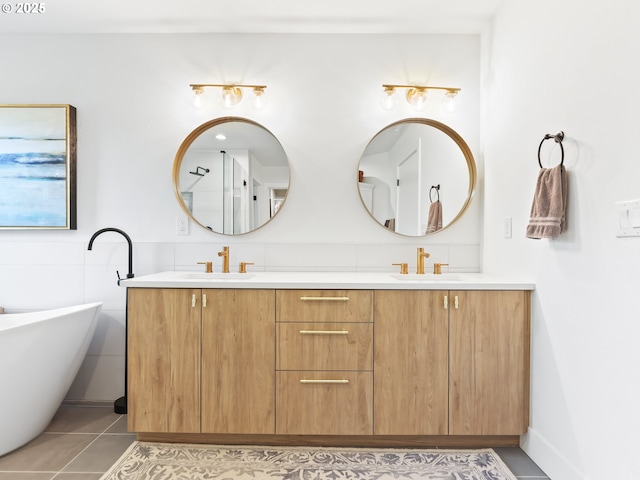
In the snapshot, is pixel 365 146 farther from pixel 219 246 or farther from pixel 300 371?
pixel 300 371

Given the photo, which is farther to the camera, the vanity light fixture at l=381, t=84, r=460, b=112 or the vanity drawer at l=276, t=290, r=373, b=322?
the vanity light fixture at l=381, t=84, r=460, b=112

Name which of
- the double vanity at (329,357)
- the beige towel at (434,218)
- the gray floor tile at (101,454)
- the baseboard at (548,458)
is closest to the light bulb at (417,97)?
the beige towel at (434,218)

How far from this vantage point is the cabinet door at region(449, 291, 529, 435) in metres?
1.83

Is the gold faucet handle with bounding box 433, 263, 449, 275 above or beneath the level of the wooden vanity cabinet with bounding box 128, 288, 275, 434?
above

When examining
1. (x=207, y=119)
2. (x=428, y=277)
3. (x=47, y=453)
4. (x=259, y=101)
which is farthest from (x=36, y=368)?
(x=428, y=277)

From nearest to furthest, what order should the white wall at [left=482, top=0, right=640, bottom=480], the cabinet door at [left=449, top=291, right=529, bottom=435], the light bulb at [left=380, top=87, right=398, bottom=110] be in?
the white wall at [left=482, top=0, right=640, bottom=480] → the cabinet door at [left=449, top=291, right=529, bottom=435] → the light bulb at [left=380, top=87, right=398, bottom=110]

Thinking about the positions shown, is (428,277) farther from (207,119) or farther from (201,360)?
(207,119)

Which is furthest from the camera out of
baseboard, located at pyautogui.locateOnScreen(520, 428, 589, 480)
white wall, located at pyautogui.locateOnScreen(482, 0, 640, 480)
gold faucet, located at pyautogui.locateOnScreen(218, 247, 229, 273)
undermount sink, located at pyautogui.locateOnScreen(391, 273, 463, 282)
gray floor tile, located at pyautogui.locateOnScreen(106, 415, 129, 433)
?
gold faucet, located at pyautogui.locateOnScreen(218, 247, 229, 273)

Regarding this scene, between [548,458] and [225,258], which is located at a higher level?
[225,258]

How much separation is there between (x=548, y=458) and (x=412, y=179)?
5.34 feet

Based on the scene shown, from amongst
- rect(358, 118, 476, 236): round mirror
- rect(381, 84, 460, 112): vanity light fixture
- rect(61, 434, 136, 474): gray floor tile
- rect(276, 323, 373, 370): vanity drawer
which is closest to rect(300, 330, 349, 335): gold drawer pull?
rect(276, 323, 373, 370): vanity drawer

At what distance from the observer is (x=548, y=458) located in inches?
66.4

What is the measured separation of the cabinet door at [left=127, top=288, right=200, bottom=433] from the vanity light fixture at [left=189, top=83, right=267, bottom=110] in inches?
49.9

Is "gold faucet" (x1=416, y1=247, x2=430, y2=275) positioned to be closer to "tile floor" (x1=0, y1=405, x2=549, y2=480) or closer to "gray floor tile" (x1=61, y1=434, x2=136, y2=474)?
"tile floor" (x1=0, y1=405, x2=549, y2=480)
